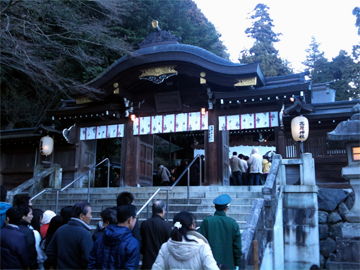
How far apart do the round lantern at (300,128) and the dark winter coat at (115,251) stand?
810 cm

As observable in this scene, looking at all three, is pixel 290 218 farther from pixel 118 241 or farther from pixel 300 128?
pixel 118 241

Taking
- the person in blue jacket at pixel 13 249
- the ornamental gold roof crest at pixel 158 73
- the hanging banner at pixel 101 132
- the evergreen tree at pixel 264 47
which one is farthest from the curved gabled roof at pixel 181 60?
the evergreen tree at pixel 264 47

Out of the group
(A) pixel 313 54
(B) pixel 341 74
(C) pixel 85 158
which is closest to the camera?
(C) pixel 85 158

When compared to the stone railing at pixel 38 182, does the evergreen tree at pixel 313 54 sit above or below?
above

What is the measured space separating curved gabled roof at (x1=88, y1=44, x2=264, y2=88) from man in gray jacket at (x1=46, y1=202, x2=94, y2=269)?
843 centimetres

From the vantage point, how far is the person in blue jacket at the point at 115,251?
322 centimetres

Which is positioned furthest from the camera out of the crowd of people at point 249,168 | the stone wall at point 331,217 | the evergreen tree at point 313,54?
the evergreen tree at point 313,54

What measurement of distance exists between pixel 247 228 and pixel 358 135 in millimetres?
3826

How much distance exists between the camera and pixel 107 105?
12891 mm

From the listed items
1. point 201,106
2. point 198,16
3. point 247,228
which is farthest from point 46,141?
point 198,16

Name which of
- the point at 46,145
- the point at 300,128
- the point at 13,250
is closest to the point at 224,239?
the point at 13,250

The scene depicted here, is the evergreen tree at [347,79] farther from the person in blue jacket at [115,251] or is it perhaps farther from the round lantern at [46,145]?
the person in blue jacket at [115,251]

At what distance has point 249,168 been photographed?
11414 mm

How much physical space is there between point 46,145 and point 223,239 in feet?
36.3
